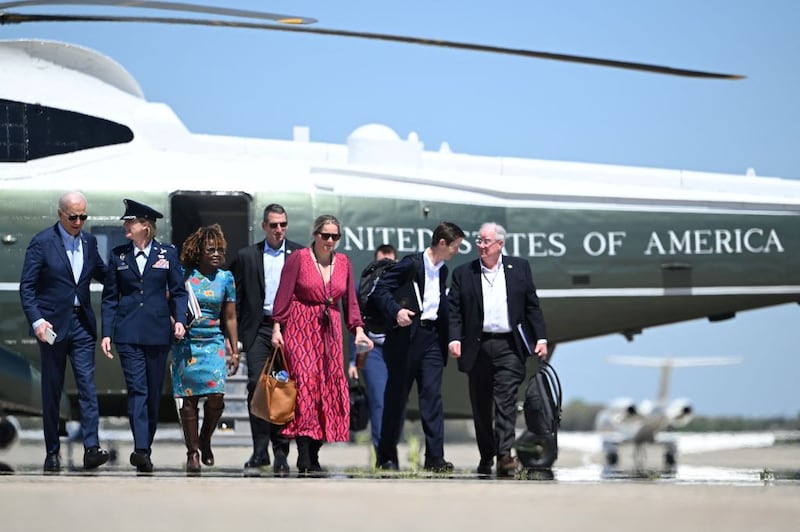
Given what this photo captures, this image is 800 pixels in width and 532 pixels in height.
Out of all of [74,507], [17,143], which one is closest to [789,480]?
[74,507]

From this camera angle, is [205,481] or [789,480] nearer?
[205,481]

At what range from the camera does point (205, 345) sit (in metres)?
10.0

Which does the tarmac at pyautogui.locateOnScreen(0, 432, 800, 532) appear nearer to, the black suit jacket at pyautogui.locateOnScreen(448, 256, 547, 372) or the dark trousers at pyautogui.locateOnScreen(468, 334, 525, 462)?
the dark trousers at pyautogui.locateOnScreen(468, 334, 525, 462)

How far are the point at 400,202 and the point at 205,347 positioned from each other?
12.7ft

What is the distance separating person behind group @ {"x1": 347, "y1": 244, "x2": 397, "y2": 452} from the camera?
11555mm

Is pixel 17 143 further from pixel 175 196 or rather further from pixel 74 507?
pixel 74 507

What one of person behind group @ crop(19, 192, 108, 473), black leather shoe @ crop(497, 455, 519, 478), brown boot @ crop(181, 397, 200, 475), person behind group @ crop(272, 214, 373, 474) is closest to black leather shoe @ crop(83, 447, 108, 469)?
person behind group @ crop(19, 192, 108, 473)

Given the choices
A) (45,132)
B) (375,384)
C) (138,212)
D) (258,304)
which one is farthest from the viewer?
(45,132)

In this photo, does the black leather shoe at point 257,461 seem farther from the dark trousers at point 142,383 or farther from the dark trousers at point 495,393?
the dark trousers at point 495,393

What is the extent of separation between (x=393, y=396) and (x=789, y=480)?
9.48 feet

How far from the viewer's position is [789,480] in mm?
9188

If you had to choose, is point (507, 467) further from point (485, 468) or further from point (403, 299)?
point (403, 299)

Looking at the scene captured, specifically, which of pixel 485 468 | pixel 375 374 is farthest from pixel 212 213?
pixel 485 468

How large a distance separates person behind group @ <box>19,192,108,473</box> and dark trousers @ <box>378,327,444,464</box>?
2.11 metres
